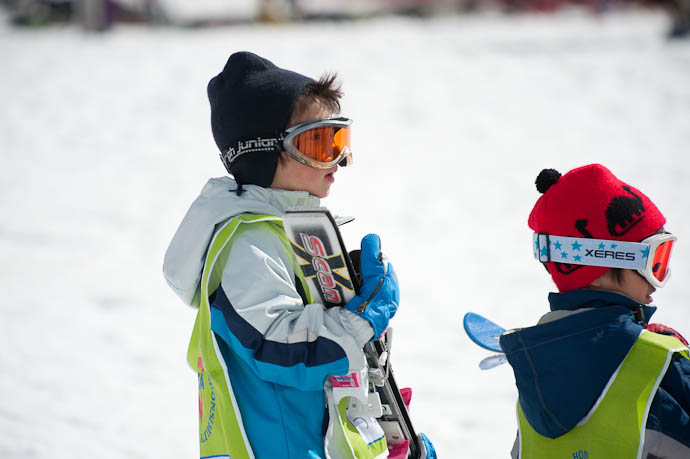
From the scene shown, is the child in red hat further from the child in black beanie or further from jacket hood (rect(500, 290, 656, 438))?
the child in black beanie

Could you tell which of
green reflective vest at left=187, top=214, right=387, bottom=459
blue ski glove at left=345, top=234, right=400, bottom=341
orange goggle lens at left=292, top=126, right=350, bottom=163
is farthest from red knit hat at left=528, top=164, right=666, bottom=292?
green reflective vest at left=187, top=214, right=387, bottom=459

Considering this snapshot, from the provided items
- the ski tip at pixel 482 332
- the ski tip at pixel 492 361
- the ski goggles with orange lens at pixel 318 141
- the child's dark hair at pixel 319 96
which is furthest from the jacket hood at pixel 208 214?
the ski tip at pixel 492 361

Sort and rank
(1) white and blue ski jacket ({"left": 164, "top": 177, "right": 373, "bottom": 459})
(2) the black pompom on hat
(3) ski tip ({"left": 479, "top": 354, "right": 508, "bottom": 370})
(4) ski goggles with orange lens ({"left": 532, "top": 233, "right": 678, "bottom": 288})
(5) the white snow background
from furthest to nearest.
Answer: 1. (5) the white snow background
2. (3) ski tip ({"left": 479, "top": 354, "right": 508, "bottom": 370})
3. (2) the black pompom on hat
4. (4) ski goggles with orange lens ({"left": 532, "top": 233, "right": 678, "bottom": 288})
5. (1) white and blue ski jacket ({"left": 164, "top": 177, "right": 373, "bottom": 459})

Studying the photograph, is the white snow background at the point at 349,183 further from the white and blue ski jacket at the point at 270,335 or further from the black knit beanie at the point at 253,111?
the black knit beanie at the point at 253,111

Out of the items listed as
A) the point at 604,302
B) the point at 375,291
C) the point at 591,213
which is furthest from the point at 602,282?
the point at 375,291

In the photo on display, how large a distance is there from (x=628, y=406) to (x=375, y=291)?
0.70 meters

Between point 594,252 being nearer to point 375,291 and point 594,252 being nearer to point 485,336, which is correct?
point 485,336

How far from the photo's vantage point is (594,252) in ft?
6.41

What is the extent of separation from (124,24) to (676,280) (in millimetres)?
14667

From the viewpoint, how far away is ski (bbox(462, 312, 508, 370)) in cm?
221

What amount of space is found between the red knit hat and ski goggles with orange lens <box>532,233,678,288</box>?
20mm

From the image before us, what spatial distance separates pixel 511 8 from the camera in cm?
2019

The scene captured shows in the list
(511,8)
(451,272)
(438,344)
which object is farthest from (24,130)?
(511,8)

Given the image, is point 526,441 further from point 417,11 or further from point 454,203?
point 417,11
